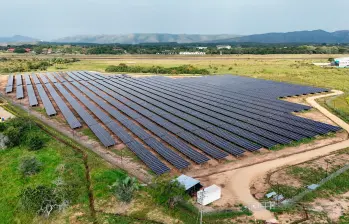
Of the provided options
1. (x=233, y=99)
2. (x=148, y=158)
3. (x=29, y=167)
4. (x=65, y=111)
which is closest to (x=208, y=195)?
→ (x=148, y=158)

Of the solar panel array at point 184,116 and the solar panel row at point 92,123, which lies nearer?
the solar panel array at point 184,116

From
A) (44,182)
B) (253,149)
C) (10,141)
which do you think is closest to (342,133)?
(253,149)

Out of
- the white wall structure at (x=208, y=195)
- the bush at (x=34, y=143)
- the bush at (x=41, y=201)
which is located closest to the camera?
the bush at (x=41, y=201)

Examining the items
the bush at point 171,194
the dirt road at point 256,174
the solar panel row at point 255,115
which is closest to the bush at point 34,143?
Result: the bush at point 171,194

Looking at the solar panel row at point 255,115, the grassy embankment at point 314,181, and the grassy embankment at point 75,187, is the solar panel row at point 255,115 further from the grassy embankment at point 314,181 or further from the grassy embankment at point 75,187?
the grassy embankment at point 75,187

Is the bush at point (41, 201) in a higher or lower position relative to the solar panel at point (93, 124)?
lower

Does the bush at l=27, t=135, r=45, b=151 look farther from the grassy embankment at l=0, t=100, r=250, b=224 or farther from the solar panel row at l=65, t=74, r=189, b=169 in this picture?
the solar panel row at l=65, t=74, r=189, b=169

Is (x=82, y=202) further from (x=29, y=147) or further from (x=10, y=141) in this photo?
(x=10, y=141)

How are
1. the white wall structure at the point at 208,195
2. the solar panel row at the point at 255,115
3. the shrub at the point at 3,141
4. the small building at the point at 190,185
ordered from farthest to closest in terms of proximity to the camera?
the solar panel row at the point at 255,115 < the shrub at the point at 3,141 < the small building at the point at 190,185 < the white wall structure at the point at 208,195
